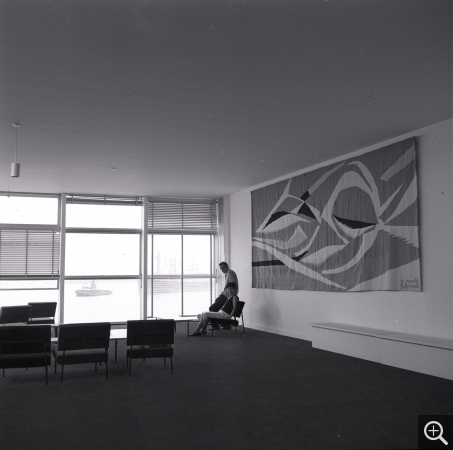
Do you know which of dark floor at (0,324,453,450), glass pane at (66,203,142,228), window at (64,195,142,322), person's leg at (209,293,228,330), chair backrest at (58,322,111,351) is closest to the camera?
dark floor at (0,324,453,450)

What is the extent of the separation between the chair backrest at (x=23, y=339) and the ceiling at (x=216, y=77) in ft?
8.49

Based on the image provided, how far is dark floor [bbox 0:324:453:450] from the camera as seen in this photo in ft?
12.7

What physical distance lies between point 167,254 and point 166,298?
1140mm

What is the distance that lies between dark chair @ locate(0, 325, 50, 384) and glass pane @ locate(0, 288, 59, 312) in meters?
6.01

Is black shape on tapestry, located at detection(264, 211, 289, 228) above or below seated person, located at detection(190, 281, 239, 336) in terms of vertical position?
above

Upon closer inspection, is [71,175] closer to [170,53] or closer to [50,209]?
[50,209]

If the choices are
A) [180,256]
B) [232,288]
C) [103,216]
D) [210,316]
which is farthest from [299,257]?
[103,216]

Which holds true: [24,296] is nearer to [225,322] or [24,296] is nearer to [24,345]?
[225,322]

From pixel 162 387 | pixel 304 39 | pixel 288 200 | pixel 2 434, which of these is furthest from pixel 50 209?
pixel 304 39

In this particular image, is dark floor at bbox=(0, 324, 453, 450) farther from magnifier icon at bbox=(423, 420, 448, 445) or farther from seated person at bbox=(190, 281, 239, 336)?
seated person at bbox=(190, 281, 239, 336)

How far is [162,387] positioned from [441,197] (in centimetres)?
423

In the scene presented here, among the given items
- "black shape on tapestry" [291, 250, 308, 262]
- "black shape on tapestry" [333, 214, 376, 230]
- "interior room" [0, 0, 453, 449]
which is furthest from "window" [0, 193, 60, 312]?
"black shape on tapestry" [333, 214, 376, 230]

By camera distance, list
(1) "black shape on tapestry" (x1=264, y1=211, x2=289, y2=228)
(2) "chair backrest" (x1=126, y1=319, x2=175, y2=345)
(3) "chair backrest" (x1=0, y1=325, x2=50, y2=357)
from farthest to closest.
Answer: (1) "black shape on tapestry" (x1=264, y1=211, x2=289, y2=228) < (2) "chair backrest" (x1=126, y1=319, x2=175, y2=345) < (3) "chair backrest" (x1=0, y1=325, x2=50, y2=357)

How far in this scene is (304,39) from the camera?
4.16m
